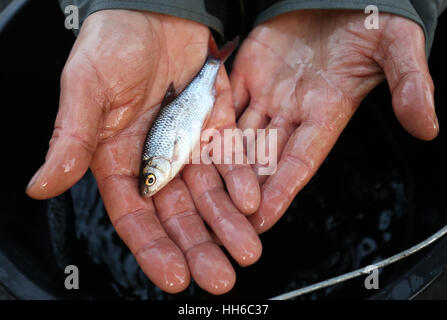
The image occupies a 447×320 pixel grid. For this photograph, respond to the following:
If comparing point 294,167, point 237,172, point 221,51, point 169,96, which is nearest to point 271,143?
point 294,167

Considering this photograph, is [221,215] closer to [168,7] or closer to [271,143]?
[271,143]

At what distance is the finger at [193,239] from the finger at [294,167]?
32cm

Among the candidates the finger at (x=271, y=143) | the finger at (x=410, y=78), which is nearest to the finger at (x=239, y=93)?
the finger at (x=271, y=143)

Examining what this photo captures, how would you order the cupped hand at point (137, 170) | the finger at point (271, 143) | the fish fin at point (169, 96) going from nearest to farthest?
the cupped hand at point (137, 170)
the finger at point (271, 143)
the fish fin at point (169, 96)

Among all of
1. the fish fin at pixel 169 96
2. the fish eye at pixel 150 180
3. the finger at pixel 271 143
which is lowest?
the finger at pixel 271 143

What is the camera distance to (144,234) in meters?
1.87

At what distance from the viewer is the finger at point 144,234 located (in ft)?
5.75

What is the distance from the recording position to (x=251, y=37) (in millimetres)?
2832

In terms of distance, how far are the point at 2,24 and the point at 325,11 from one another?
7.48 feet

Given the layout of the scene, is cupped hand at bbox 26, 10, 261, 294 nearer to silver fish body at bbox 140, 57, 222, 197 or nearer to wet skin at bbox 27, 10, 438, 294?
wet skin at bbox 27, 10, 438, 294

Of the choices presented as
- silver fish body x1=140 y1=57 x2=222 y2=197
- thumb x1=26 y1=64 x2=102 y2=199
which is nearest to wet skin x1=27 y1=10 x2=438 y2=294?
thumb x1=26 y1=64 x2=102 y2=199
